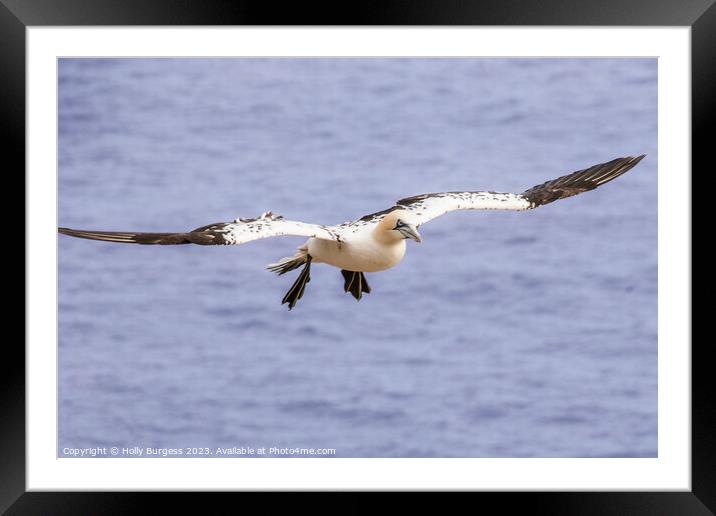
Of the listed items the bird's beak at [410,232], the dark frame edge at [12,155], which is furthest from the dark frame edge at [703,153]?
the dark frame edge at [12,155]

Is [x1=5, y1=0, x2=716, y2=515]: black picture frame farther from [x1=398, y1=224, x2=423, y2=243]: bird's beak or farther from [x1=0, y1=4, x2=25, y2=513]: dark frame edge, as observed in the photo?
[x1=398, y1=224, x2=423, y2=243]: bird's beak

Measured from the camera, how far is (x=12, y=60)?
909cm

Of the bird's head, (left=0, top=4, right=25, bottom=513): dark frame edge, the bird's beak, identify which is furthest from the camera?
the bird's head

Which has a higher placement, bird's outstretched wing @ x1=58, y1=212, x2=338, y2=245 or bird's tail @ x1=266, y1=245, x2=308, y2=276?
bird's outstretched wing @ x1=58, y1=212, x2=338, y2=245

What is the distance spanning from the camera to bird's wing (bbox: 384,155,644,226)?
991cm

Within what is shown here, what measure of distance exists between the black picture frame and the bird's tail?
1.97m

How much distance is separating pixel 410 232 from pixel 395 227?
0.15 m

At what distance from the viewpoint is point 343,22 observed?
8.96 meters

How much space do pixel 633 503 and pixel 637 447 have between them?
29.7ft

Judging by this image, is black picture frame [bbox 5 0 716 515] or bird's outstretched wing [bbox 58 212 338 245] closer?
bird's outstretched wing [bbox 58 212 338 245]

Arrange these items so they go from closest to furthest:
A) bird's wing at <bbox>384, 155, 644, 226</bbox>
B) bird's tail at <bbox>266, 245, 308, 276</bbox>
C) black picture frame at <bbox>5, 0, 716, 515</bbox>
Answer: black picture frame at <bbox>5, 0, 716, 515</bbox>
bird's wing at <bbox>384, 155, 644, 226</bbox>
bird's tail at <bbox>266, 245, 308, 276</bbox>

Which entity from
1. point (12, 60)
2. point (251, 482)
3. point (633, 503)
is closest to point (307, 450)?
point (251, 482)

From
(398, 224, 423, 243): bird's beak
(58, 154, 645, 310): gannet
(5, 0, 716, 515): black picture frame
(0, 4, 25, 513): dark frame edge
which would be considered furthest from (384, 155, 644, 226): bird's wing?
(0, 4, 25, 513): dark frame edge

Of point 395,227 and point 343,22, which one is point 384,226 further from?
point 343,22
